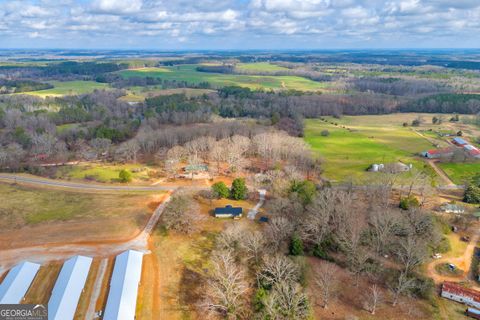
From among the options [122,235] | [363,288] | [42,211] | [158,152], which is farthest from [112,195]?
[363,288]

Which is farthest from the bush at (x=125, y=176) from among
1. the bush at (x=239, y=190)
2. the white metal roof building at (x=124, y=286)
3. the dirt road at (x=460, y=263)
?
the dirt road at (x=460, y=263)

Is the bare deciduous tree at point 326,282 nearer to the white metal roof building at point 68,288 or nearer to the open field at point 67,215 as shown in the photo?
the white metal roof building at point 68,288

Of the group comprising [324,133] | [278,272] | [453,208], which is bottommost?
[453,208]

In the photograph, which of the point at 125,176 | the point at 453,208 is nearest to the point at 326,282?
the point at 453,208

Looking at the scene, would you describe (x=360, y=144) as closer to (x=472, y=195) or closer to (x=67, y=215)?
(x=472, y=195)

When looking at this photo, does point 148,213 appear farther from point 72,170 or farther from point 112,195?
point 72,170
